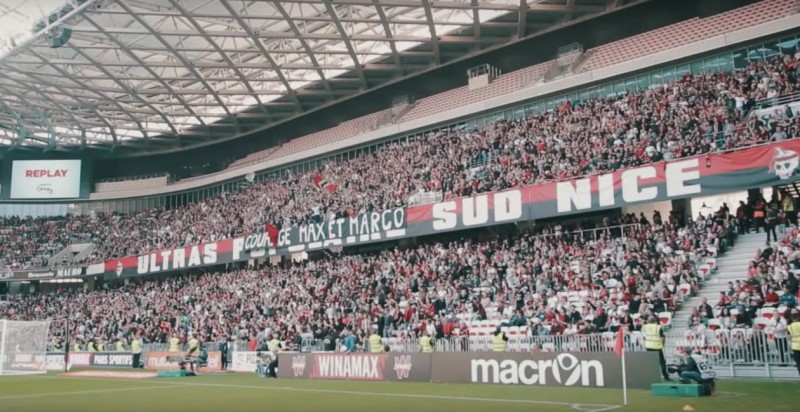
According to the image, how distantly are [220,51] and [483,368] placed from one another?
30.4 meters

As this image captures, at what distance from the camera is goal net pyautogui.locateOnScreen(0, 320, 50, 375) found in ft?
114

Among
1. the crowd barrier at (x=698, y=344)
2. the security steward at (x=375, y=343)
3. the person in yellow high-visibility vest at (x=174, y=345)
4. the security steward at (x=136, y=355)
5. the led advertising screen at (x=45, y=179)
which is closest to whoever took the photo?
the crowd barrier at (x=698, y=344)

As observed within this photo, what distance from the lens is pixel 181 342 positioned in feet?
125

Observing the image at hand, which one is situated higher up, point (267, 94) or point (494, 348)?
point (267, 94)

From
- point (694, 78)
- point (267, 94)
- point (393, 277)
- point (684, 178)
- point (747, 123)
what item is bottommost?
point (393, 277)

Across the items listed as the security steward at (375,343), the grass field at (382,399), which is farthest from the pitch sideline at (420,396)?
the security steward at (375,343)

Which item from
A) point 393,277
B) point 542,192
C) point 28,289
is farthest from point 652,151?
point 28,289

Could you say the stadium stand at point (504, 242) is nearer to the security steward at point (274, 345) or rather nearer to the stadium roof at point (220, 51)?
the security steward at point (274, 345)

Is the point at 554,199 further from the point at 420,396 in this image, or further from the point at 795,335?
the point at 420,396

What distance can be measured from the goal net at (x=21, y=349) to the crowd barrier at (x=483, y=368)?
667 inches

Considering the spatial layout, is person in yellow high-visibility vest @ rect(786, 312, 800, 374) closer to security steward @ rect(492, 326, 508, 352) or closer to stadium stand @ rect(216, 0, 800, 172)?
security steward @ rect(492, 326, 508, 352)

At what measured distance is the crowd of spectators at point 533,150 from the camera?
90.5ft

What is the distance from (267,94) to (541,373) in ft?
120

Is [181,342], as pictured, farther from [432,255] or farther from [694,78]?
[694,78]
